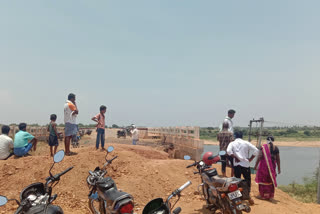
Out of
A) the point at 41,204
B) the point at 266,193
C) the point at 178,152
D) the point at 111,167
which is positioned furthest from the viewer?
the point at 178,152

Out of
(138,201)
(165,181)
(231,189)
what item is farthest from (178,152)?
(231,189)

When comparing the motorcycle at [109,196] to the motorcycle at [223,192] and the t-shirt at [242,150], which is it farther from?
the t-shirt at [242,150]

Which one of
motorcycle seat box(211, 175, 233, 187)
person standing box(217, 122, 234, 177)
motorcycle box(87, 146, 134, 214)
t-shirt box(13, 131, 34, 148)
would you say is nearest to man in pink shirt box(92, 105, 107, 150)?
t-shirt box(13, 131, 34, 148)

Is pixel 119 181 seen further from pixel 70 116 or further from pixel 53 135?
pixel 53 135

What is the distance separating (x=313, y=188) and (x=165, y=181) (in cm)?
937

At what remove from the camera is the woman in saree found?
5949 mm

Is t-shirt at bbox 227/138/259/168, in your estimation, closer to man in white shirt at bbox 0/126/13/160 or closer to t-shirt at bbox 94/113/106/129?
t-shirt at bbox 94/113/106/129

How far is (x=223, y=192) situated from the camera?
13.0ft

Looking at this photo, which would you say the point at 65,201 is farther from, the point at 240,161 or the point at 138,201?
the point at 240,161

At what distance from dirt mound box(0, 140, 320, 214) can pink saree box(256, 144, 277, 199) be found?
0.86ft

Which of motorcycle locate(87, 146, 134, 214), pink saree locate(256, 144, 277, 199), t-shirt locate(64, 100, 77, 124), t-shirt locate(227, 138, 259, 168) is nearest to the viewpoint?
motorcycle locate(87, 146, 134, 214)

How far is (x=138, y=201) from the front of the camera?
5.42 metres

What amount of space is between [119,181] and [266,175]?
372 cm

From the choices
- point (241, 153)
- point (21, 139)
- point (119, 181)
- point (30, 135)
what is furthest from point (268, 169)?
point (21, 139)
